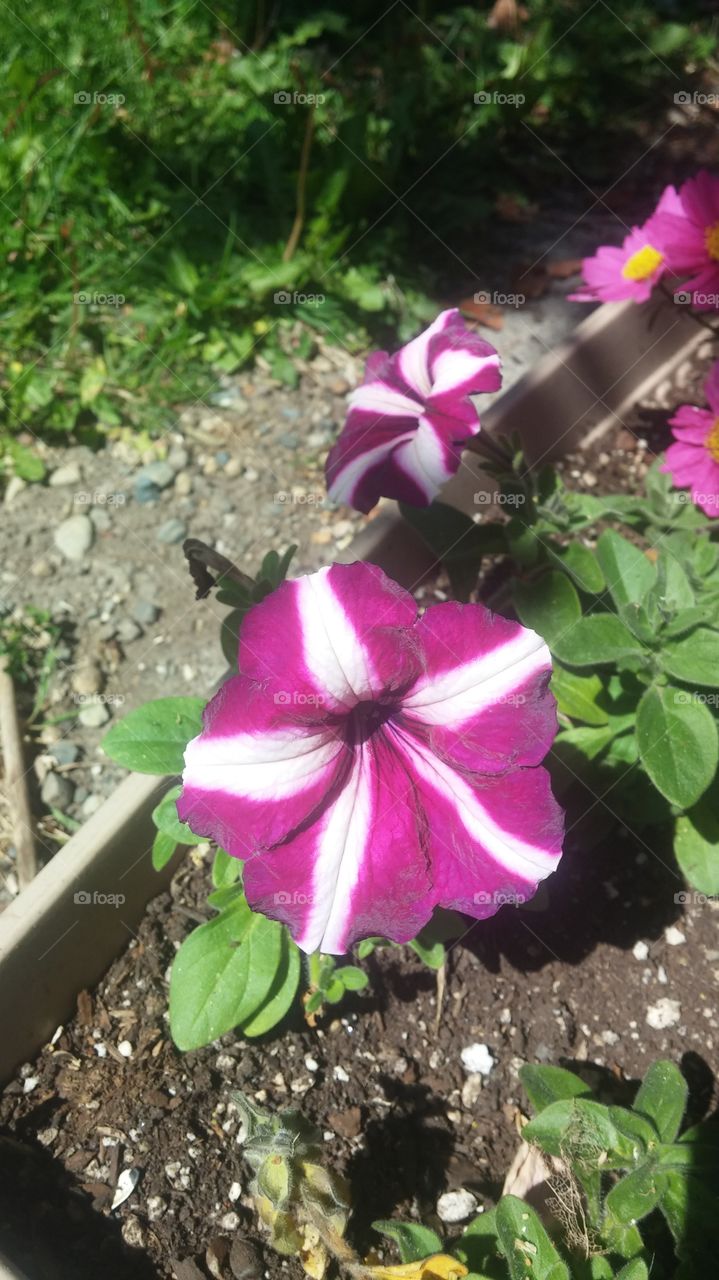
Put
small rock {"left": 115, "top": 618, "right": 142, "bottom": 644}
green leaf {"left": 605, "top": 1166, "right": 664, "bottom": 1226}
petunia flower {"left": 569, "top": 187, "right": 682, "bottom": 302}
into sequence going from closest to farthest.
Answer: green leaf {"left": 605, "top": 1166, "right": 664, "bottom": 1226}
petunia flower {"left": 569, "top": 187, "right": 682, "bottom": 302}
small rock {"left": 115, "top": 618, "right": 142, "bottom": 644}

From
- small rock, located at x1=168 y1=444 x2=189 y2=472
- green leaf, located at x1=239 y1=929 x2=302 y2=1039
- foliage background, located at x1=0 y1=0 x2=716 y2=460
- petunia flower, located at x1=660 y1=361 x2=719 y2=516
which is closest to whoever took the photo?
green leaf, located at x1=239 y1=929 x2=302 y2=1039

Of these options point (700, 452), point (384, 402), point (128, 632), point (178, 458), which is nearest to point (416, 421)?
point (384, 402)

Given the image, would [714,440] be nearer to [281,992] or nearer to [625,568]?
[625,568]

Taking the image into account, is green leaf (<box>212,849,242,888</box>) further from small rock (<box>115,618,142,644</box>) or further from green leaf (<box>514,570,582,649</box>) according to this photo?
small rock (<box>115,618,142,644</box>)

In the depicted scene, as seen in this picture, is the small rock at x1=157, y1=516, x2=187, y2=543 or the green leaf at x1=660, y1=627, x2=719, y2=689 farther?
the small rock at x1=157, y1=516, x2=187, y2=543

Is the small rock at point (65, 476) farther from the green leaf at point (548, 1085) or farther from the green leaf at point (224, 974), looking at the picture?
the green leaf at point (548, 1085)

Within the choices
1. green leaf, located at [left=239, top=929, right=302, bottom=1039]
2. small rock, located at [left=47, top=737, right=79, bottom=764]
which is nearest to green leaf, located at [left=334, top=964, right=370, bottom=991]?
green leaf, located at [left=239, top=929, right=302, bottom=1039]

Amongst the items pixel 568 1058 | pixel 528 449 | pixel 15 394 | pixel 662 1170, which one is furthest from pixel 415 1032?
pixel 15 394

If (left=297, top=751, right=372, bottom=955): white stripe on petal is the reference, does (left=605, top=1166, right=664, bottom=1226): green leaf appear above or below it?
below
